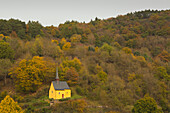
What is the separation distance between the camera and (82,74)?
44.9m

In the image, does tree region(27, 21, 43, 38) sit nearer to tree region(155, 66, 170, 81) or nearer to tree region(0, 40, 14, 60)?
tree region(0, 40, 14, 60)

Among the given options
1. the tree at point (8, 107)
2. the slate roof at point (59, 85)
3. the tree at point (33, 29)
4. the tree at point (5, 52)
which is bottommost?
the tree at point (8, 107)

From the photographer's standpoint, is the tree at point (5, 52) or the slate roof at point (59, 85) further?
the tree at point (5, 52)

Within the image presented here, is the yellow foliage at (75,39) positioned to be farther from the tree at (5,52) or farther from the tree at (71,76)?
the tree at (71,76)

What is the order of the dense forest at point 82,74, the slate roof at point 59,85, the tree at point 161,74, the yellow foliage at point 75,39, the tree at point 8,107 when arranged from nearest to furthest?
the tree at point 8,107 < the dense forest at point 82,74 < the slate roof at point 59,85 < the tree at point 161,74 < the yellow foliage at point 75,39

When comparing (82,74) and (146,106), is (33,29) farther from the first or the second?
(146,106)

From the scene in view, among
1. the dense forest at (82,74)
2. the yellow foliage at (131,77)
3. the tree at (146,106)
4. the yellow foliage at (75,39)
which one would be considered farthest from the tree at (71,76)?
the yellow foliage at (75,39)

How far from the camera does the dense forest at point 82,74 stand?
34094 mm

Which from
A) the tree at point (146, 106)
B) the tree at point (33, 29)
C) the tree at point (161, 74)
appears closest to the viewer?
the tree at point (146, 106)

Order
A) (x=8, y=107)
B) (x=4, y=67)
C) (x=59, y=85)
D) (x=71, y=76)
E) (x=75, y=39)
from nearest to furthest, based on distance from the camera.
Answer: (x=8, y=107), (x=59, y=85), (x=4, y=67), (x=71, y=76), (x=75, y=39)

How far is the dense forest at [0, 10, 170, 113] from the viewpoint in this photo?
112ft

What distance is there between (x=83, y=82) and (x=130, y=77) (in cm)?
1232

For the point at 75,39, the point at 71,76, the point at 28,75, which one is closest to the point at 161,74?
the point at 71,76

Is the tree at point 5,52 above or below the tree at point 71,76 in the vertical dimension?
above
